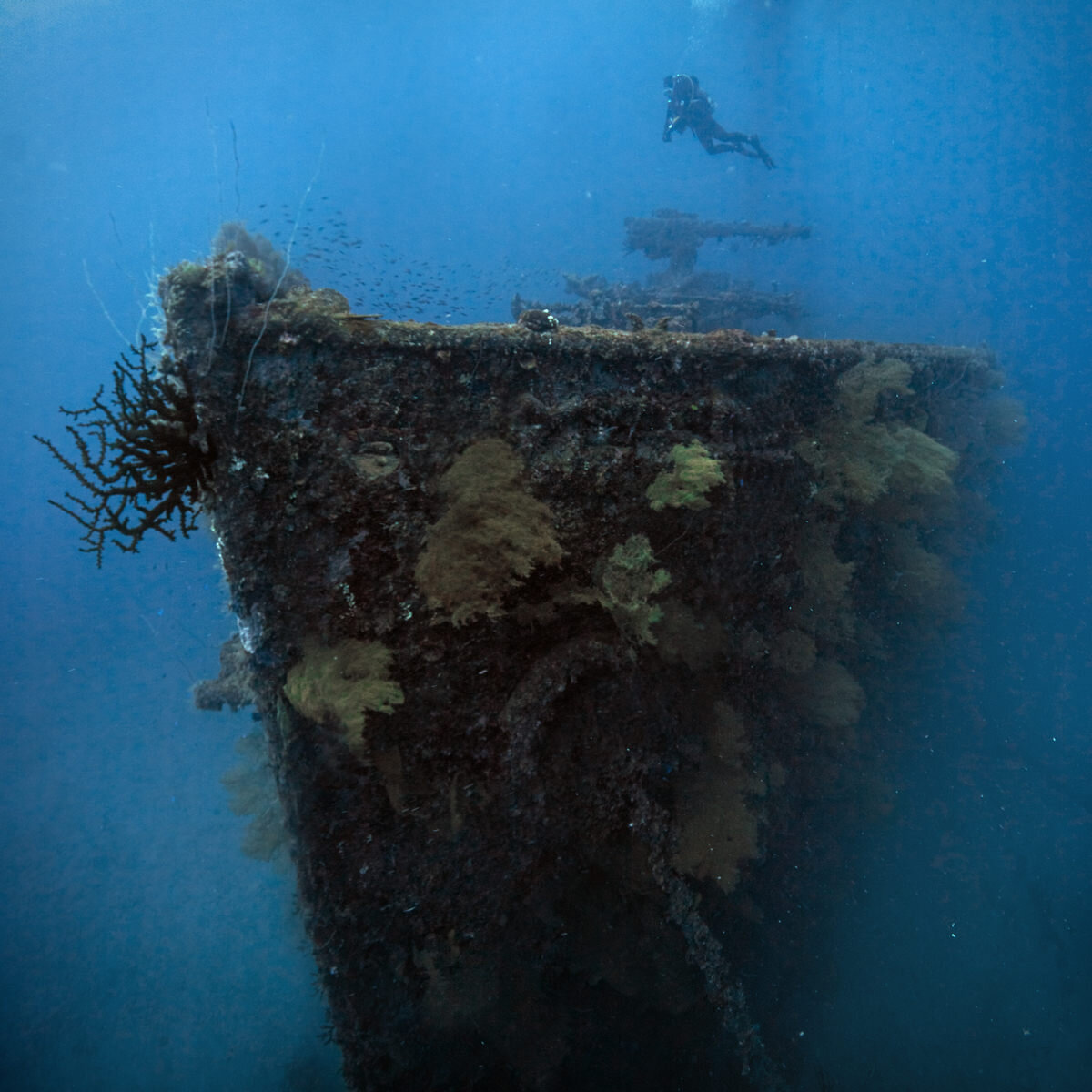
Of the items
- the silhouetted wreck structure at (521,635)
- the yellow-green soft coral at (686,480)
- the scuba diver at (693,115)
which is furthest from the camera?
the scuba diver at (693,115)

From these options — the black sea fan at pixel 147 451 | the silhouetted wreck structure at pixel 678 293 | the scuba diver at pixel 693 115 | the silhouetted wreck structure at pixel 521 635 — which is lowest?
the silhouetted wreck structure at pixel 521 635

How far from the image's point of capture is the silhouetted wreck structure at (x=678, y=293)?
10938 millimetres

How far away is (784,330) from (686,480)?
23.5 meters

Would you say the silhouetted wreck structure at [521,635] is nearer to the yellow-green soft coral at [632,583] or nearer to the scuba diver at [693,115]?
the yellow-green soft coral at [632,583]

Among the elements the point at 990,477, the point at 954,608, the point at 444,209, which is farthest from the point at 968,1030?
the point at 444,209

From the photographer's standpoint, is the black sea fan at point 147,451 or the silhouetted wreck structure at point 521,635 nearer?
the black sea fan at point 147,451

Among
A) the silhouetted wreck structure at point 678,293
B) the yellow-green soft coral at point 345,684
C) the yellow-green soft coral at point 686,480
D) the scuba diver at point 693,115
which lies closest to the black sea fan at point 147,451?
the yellow-green soft coral at point 345,684

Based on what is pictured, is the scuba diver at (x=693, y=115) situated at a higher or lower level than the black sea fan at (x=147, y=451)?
higher

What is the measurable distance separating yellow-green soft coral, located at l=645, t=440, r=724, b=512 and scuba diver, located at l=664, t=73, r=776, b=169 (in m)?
20.2

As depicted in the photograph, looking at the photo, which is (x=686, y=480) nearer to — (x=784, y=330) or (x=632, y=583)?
(x=632, y=583)

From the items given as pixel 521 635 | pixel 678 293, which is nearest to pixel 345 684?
pixel 521 635

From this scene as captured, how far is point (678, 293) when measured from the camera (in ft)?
46.2

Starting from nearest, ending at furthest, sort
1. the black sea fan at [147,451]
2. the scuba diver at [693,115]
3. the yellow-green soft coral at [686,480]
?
the black sea fan at [147,451]
the yellow-green soft coral at [686,480]
the scuba diver at [693,115]

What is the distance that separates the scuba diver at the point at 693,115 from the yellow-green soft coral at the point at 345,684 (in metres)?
21.7
